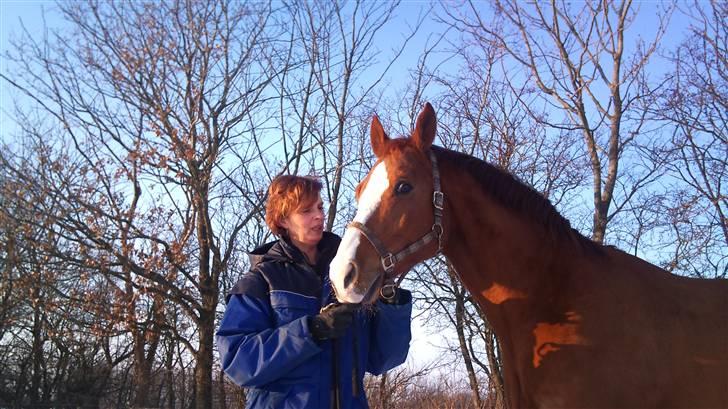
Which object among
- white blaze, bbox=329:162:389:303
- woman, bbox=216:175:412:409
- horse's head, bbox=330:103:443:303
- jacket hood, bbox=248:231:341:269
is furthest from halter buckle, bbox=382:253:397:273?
jacket hood, bbox=248:231:341:269

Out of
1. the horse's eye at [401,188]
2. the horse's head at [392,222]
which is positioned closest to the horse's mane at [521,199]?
the horse's head at [392,222]

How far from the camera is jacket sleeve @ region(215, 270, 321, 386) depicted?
8.77 feet

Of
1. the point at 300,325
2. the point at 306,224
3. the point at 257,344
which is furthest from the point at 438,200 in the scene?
the point at 257,344

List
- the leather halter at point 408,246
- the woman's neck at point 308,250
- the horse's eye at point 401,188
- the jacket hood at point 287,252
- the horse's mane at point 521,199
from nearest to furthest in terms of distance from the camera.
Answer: the leather halter at point 408,246 → the horse's eye at point 401,188 → the horse's mane at point 521,199 → the jacket hood at point 287,252 → the woman's neck at point 308,250

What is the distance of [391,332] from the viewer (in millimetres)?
3090

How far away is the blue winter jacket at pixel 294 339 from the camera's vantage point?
8.88 ft

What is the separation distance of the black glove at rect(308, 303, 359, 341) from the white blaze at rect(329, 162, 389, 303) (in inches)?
5.4

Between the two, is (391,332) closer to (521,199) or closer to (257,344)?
(257,344)

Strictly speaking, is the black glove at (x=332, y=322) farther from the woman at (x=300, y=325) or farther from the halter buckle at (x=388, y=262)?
the halter buckle at (x=388, y=262)

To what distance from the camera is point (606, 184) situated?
29.3ft

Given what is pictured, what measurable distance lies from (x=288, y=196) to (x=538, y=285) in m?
1.37

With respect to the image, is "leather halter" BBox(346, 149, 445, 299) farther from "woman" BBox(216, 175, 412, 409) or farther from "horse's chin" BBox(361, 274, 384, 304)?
"woman" BBox(216, 175, 412, 409)

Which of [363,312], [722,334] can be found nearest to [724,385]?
[722,334]

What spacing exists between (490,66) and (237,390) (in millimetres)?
8629
